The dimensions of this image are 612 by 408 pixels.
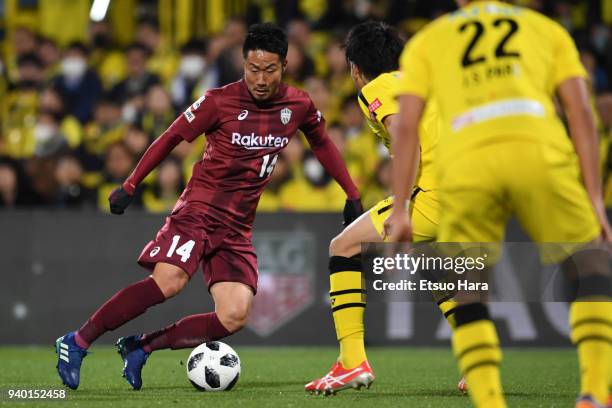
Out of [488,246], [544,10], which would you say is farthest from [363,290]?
[544,10]

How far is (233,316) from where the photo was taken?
247 inches

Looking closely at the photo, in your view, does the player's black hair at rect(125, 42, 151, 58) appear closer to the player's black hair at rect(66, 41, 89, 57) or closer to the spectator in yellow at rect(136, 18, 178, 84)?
the spectator in yellow at rect(136, 18, 178, 84)

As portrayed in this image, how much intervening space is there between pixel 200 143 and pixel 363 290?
19.5 ft

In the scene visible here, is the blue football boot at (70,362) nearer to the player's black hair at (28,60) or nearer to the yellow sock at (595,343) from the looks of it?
the yellow sock at (595,343)

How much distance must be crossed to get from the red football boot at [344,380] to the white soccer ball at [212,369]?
48 cm

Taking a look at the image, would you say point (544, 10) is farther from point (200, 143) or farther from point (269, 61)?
point (269, 61)

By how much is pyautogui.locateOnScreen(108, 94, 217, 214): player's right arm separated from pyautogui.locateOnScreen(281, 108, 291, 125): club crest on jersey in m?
0.39

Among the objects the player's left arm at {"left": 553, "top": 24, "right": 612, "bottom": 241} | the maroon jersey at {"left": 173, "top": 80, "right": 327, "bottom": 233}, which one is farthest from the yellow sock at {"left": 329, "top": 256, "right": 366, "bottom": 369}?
the player's left arm at {"left": 553, "top": 24, "right": 612, "bottom": 241}

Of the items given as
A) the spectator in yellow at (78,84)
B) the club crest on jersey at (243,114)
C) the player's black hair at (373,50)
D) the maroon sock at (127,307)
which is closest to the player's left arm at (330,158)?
the club crest on jersey at (243,114)

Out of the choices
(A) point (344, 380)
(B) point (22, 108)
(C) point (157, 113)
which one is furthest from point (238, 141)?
(B) point (22, 108)

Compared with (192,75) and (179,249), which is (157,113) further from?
(179,249)

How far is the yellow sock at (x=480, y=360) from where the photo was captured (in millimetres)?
3953

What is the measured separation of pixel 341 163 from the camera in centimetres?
665

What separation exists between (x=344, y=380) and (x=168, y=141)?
1579 mm
